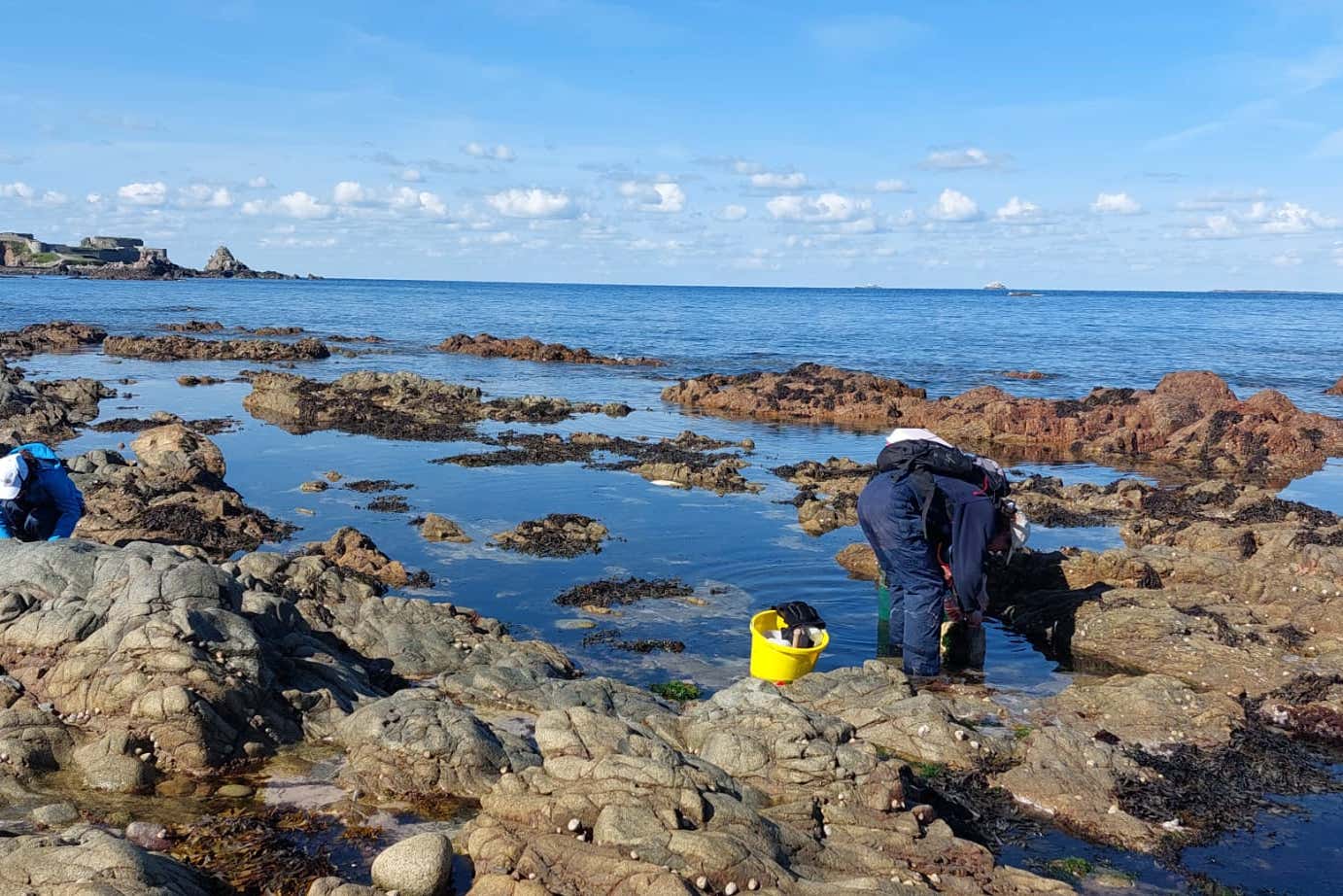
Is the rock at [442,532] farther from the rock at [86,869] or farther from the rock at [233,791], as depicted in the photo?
the rock at [86,869]

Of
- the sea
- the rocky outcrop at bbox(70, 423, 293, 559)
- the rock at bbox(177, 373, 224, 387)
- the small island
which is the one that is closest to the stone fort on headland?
the small island

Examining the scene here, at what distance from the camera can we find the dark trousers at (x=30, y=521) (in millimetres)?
10203

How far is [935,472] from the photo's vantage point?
375 inches

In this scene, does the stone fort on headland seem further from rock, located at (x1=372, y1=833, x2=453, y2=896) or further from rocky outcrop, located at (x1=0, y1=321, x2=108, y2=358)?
rock, located at (x1=372, y1=833, x2=453, y2=896)

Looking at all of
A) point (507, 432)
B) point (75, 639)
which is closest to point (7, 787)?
point (75, 639)

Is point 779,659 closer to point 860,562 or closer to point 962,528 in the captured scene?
point 962,528

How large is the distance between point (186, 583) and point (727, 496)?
1064 centimetres

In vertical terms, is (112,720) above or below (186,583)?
below

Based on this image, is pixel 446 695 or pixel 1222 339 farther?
pixel 1222 339

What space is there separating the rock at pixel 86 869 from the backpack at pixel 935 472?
6.41 meters

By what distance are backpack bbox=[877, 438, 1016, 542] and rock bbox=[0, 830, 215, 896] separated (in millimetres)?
6413

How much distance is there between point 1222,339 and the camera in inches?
2825

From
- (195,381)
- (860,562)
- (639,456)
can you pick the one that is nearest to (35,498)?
(860,562)

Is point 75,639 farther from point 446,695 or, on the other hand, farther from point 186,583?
point 446,695
